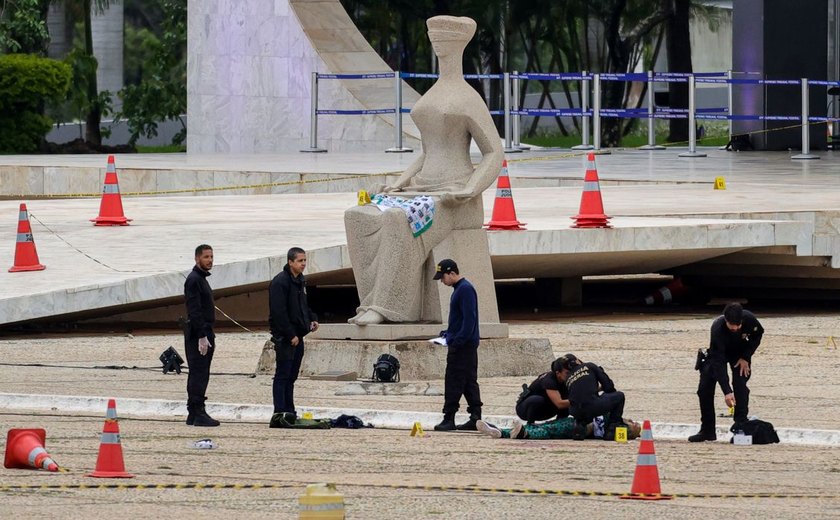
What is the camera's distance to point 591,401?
11.8 m

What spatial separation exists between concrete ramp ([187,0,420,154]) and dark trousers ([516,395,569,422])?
66.0 ft

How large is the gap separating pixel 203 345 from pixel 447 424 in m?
1.72

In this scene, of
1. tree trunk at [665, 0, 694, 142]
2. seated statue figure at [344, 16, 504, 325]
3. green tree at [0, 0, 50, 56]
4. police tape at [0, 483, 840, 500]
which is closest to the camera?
police tape at [0, 483, 840, 500]

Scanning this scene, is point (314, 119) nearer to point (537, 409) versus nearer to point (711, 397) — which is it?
point (537, 409)

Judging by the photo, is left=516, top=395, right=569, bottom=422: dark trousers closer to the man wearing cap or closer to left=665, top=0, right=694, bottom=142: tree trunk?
the man wearing cap

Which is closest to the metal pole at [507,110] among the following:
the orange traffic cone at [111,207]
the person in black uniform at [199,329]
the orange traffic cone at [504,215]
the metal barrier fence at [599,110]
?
the metal barrier fence at [599,110]

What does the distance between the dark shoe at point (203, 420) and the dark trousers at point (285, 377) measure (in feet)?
1.40

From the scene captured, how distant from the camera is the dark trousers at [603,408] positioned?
11.8 meters

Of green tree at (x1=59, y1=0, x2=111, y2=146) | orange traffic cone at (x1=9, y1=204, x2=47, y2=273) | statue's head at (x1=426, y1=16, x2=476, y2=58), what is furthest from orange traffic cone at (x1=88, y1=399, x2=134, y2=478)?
green tree at (x1=59, y1=0, x2=111, y2=146)

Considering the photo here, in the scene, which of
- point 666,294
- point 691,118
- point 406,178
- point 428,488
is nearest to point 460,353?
point 406,178

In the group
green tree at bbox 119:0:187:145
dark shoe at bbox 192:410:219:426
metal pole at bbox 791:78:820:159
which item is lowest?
dark shoe at bbox 192:410:219:426

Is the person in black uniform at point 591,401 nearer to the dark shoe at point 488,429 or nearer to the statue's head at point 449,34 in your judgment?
the dark shoe at point 488,429

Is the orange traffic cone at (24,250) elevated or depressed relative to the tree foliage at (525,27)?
depressed

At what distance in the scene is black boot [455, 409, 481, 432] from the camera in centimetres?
1223
